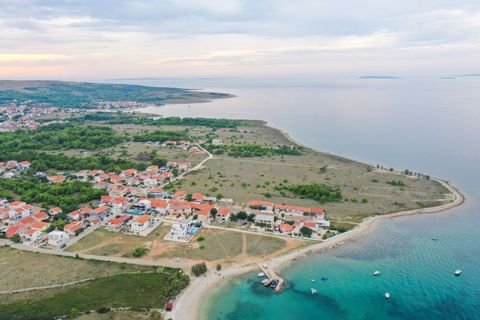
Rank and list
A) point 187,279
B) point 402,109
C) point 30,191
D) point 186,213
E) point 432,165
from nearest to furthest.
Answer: point 187,279 → point 186,213 → point 30,191 → point 432,165 → point 402,109

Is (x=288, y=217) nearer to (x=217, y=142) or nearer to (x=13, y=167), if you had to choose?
(x=217, y=142)

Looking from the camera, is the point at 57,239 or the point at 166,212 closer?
the point at 57,239

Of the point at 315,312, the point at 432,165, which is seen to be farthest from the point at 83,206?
the point at 432,165

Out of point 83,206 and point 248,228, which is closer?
point 248,228

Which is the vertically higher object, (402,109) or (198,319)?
(402,109)

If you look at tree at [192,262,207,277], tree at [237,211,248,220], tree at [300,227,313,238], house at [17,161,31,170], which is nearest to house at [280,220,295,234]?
tree at [300,227,313,238]

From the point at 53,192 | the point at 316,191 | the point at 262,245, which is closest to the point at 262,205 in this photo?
the point at 262,245

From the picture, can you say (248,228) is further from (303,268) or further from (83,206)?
(83,206)

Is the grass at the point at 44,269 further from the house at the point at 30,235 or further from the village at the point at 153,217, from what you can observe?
the village at the point at 153,217
